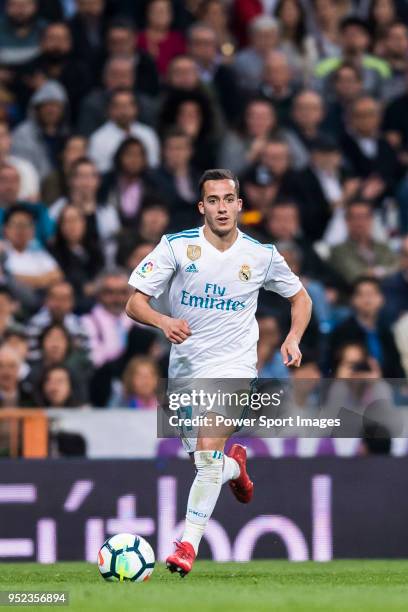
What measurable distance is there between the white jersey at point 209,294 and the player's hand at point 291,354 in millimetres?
411

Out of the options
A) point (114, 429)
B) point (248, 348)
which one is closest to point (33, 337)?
point (114, 429)

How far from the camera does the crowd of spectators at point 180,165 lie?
1398 cm

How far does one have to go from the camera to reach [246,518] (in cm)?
1228

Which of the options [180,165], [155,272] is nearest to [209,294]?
[155,272]

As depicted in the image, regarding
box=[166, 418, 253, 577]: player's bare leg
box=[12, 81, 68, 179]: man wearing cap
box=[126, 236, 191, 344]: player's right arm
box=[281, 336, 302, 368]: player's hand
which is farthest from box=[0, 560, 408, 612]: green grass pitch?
box=[12, 81, 68, 179]: man wearing cap

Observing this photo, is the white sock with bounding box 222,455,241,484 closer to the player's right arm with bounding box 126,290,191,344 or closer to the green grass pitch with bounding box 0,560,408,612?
the green grass pitch with bounding box 0,560,408,612

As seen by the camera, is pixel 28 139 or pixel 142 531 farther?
pixel 28 139

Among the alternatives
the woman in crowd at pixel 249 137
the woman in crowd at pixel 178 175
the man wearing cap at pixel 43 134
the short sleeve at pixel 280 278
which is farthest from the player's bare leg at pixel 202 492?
the woman in crowd at pixel 249 137

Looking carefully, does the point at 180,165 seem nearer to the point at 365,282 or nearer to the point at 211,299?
the point at 365,282

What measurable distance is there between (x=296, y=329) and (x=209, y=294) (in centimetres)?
53

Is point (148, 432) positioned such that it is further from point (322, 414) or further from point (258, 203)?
point (258, 203)

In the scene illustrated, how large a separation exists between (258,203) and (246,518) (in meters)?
4.40

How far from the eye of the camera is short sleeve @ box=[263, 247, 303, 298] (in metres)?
9.84

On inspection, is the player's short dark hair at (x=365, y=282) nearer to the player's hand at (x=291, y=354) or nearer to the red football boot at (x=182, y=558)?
the player's hand at (x=291, y=354)
